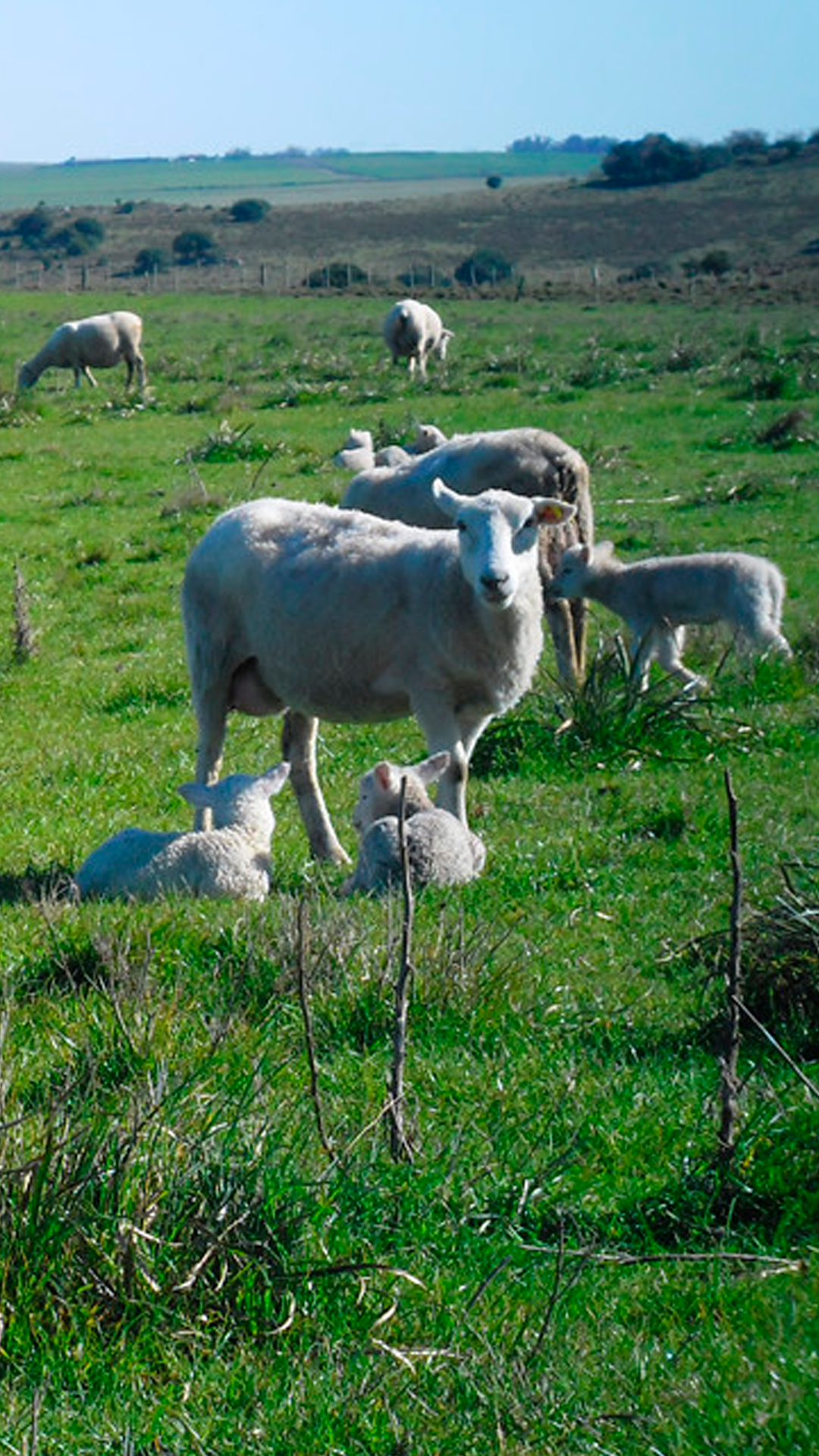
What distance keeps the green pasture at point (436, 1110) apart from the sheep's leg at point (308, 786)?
0.17 metres

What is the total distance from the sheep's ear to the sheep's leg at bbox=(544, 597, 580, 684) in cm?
434

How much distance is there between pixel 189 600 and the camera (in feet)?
30.6

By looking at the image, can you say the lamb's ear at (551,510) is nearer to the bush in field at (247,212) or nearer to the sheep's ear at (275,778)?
the sheep's ear at (275,778)

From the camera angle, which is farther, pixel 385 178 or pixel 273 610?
pixel 385 178

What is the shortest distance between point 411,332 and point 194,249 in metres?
57.4

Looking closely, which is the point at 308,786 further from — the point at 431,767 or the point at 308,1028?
the point at 308,1028

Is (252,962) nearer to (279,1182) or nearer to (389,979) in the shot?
(389,979)

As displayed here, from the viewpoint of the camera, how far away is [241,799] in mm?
8227

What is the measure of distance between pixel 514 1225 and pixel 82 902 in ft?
10.5

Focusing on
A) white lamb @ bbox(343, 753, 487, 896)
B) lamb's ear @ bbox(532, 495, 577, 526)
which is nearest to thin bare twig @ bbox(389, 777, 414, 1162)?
white lamb @ bbox(343, 753, 487, 896)

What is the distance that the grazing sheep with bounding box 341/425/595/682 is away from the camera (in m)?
12.1

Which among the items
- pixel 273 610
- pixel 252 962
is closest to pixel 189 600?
pixel 273 610

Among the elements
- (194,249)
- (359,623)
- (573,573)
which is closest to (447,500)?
(359,623)

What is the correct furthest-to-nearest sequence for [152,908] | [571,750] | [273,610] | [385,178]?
[385,178] < [571,750] < [273,610] < [152,908]
